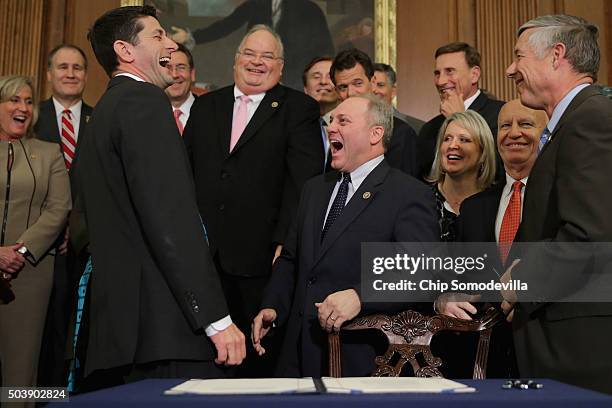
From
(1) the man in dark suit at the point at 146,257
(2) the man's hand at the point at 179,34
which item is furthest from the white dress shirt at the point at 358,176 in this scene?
(2) the man's hand at the point at 179,34

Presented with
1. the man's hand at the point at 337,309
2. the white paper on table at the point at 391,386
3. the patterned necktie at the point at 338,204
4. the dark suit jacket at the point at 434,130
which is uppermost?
the dark suit jacket at the point at 434,130

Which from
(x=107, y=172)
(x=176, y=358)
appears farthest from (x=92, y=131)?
(x=176, y=358)

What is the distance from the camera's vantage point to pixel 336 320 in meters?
2.97

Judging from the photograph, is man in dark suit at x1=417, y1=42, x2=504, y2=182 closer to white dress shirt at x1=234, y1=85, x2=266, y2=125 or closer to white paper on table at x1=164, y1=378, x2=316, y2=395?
white dress shirt at x1=234, y1=85, x2=266, y2=125

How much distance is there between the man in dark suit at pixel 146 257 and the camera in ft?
7.95

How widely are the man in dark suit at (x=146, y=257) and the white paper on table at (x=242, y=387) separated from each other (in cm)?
59

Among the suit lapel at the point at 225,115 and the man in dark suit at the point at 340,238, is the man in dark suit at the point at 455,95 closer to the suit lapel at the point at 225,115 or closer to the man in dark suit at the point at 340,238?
the man in dark suit at the point at 340,238

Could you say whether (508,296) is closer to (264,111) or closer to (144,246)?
(144,246)

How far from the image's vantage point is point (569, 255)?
241cm

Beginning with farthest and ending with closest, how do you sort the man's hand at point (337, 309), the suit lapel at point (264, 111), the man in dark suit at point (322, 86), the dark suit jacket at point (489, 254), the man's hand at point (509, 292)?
the man in dark suit at point (322, 86) → the suit lapel at point (264, 111) → the dark suit jacket at point (489, 254) → the man's hand at point (337, 309) → the man's hand at point (509, 292)

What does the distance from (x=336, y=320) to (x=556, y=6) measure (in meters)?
5.15

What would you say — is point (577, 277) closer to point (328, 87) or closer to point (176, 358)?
point (176, 358)

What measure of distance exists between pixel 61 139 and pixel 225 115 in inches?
64.1

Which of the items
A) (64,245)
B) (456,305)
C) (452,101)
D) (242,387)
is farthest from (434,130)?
(242,387)
